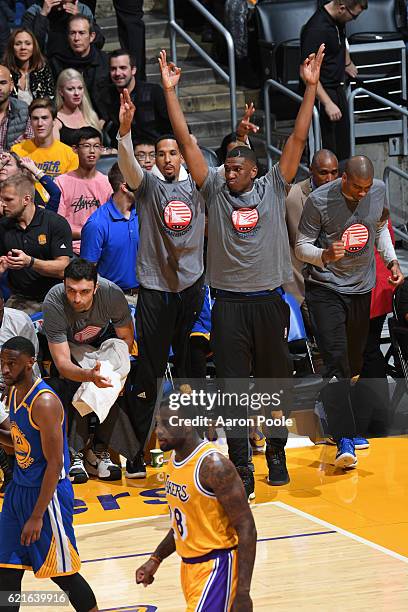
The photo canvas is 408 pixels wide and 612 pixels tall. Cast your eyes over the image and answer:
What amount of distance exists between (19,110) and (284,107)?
3.16 meters

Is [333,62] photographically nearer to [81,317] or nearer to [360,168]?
[360,168]

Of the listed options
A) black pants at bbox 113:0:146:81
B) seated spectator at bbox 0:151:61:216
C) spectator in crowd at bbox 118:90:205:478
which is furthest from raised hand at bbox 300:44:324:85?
black pants at bbox 113:0:146:81

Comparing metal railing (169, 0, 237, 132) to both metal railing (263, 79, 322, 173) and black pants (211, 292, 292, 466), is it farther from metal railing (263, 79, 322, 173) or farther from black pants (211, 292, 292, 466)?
black pants (211, 292, 292, 466)

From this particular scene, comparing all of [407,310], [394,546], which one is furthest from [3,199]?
[394,546]

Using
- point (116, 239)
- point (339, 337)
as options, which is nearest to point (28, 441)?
point (339, 337)

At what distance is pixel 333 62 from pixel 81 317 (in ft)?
12.5

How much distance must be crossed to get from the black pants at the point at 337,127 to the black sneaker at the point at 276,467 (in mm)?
3611

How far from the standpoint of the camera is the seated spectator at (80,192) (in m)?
9.12

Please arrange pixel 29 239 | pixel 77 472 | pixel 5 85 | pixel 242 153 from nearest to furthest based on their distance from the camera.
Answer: pixel 242 153 < pixel 77 472 < pixel 29 239 < pixel 5 85

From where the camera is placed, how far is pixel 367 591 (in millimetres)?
5934

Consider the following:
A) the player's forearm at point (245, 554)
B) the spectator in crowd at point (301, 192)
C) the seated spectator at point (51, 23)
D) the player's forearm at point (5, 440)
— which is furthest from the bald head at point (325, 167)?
the player's forearm at point (245, 554)

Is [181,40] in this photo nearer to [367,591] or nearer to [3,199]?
[3,199]

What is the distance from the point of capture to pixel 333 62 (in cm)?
1030

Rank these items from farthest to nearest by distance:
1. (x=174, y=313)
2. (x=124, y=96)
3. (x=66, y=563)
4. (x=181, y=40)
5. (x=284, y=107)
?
(x=181, y=40) → (x=284, y=107) → (x=174, y=313) → (x=124, y=96) → (x=66, y=563)
